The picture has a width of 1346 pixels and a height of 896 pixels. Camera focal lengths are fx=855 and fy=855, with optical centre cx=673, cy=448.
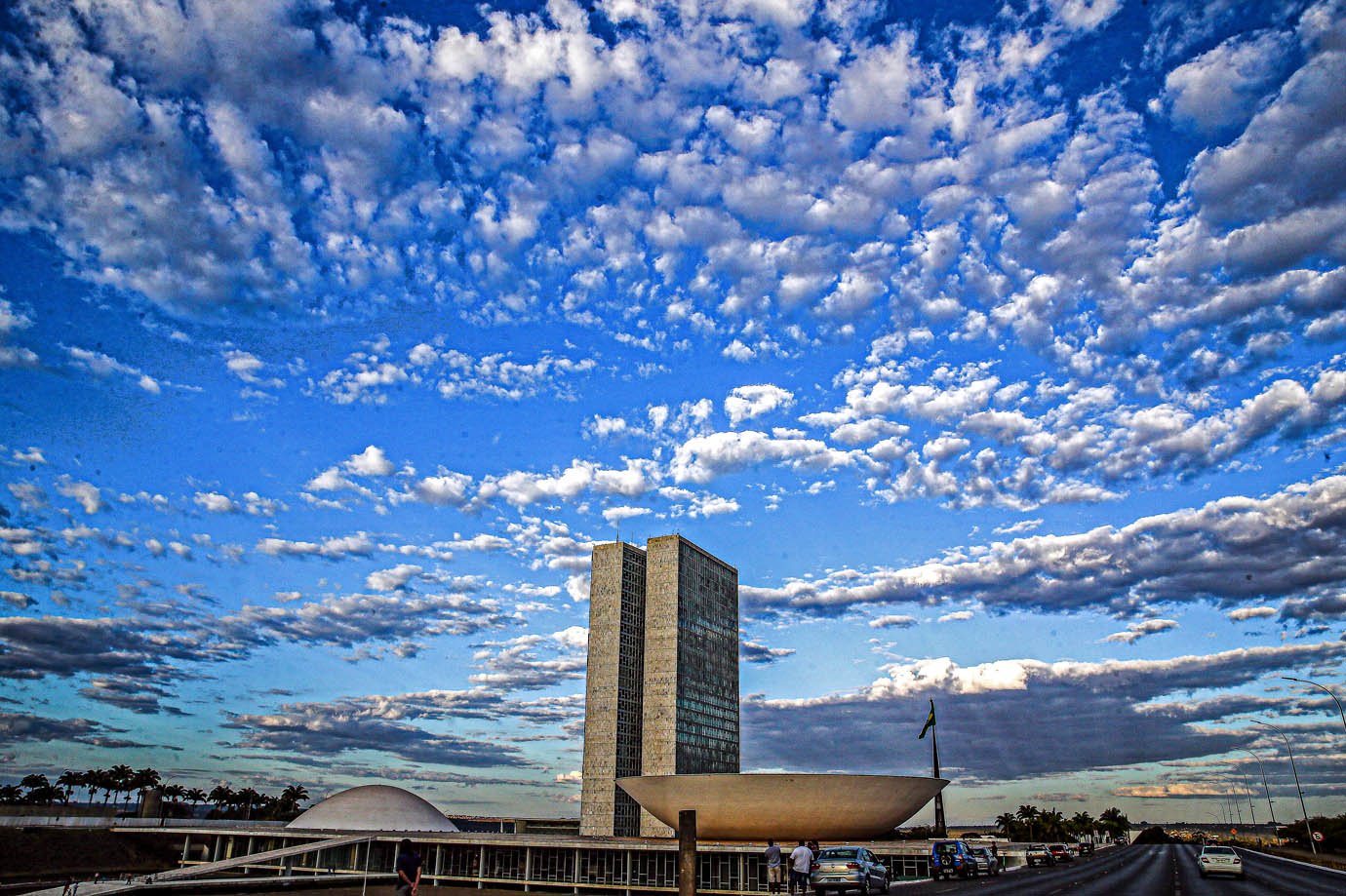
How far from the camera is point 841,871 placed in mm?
33312

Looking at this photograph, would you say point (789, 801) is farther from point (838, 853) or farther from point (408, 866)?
point (408, 866)

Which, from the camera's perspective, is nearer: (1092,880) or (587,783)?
(1092,880)

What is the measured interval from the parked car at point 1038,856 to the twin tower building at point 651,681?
2937 inches

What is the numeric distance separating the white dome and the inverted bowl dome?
47.7m

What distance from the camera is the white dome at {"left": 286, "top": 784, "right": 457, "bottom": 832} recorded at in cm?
12056

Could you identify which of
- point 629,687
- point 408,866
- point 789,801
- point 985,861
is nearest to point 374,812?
point 629,687

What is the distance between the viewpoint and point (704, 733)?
16488 cm

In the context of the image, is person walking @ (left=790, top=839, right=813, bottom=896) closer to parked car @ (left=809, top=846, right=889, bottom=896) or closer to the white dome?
parked car @ (left=809, top=846, right=889, bottom=896)

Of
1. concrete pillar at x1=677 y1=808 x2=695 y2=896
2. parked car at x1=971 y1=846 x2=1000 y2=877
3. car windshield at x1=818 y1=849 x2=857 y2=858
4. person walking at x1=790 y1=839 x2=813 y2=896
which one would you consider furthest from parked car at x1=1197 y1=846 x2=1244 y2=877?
concrete pillar at x1=677 y1=808 x2=695 y2=896

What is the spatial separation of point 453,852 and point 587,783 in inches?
2246

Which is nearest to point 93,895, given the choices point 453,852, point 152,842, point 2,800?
point 453,852

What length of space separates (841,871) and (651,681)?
128 meters

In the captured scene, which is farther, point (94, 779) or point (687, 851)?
point (94, 779)

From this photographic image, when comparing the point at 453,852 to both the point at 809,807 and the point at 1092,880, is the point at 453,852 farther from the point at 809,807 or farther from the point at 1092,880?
the point at 1092,880
